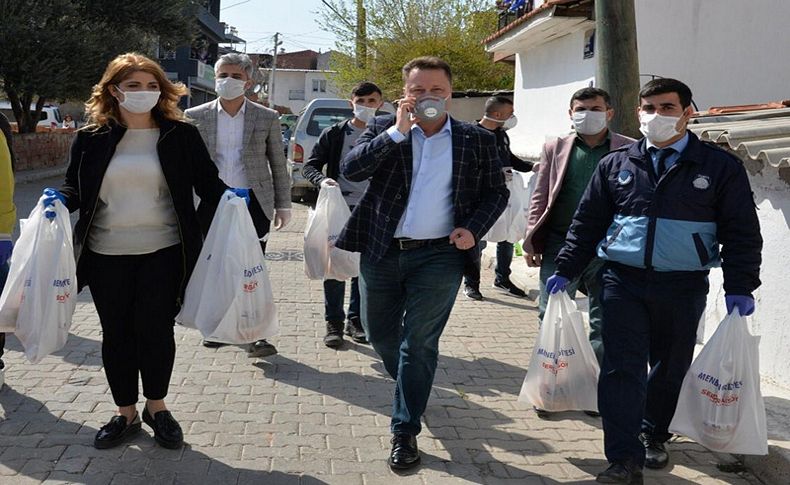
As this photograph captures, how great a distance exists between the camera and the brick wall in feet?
70.7

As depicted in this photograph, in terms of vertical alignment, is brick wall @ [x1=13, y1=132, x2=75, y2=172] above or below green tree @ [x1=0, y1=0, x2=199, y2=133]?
below

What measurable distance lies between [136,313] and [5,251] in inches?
45.3

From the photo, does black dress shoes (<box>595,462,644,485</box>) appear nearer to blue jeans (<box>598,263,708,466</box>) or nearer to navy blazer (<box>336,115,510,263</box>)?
blue jeans (<box>598,263,708,466</box>)

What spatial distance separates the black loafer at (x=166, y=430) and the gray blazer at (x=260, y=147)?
1.85 meters

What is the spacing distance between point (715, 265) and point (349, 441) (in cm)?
202

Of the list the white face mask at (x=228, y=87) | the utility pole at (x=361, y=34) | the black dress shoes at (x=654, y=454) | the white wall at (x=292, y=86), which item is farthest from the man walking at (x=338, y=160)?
the white wall at (x=292, y=86)

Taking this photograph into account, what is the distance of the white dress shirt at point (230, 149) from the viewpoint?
18.6ft

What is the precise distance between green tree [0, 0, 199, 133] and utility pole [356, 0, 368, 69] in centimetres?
512

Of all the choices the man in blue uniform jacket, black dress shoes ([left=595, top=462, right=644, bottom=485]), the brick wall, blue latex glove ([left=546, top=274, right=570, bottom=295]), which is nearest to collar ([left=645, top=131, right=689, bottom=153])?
the man in blue uniform jacket

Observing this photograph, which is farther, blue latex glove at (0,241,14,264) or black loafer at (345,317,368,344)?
black loafer at (345,317,368,344)

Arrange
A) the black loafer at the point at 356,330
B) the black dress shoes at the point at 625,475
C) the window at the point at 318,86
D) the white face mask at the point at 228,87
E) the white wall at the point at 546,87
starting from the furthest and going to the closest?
the window at the point at 318,86 → the white wall at the point at 546,87 → the black loafer at the point at 356,330 → the white face mask at the point at 228,87 → the black dress shoes at the point at 625,475

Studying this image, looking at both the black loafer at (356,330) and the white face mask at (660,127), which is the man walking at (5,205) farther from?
the white face mask at (660,127)

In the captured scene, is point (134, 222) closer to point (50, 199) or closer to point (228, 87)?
point (50, 199)

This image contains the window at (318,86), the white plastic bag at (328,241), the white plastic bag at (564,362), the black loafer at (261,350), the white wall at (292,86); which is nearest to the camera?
the white plastic bag at (564,362)
